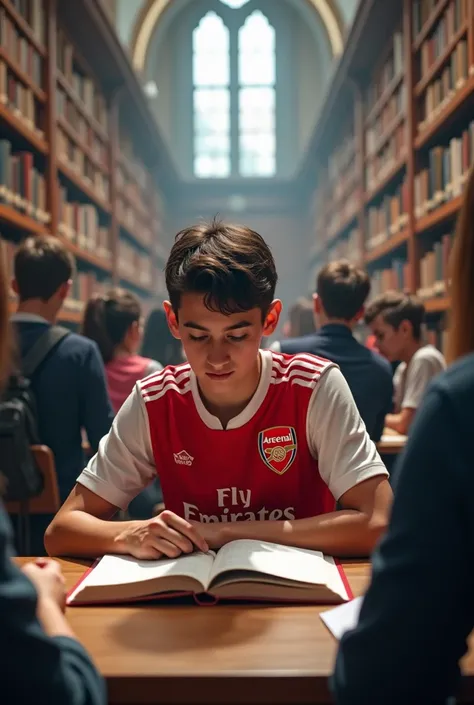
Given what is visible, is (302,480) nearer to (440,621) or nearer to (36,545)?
(440,621)

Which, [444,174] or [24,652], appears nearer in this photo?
[24,652]

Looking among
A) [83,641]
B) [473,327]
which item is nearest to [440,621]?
[473,327]

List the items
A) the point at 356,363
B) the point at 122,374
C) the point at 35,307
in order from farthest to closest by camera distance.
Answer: the point at 122,374 < the point at 356,363 < the point at 35,307

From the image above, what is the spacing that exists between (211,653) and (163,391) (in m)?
Result: 0.66

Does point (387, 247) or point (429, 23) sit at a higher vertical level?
point (429, 23)

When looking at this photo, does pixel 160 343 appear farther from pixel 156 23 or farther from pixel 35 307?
pixel 156 23

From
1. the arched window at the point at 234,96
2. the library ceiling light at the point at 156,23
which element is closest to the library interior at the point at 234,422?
the library ceiling light at the point at 156,23

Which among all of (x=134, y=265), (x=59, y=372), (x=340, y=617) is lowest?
(x=340, y=617)

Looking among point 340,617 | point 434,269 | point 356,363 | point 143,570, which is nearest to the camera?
point 340,617

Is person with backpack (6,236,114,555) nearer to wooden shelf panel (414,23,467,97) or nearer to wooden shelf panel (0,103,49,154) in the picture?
wooden shelf panel (0,103,49,154)

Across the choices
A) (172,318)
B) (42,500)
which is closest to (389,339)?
Answer: (42,500)

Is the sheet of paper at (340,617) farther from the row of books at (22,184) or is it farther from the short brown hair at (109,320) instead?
the row of books at (22,184)

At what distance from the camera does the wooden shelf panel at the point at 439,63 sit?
11.3 ft

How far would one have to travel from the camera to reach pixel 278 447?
136 cm
